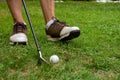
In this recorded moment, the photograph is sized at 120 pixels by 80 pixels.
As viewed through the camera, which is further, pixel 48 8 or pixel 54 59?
pixel 48 8

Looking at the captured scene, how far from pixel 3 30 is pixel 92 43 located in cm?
135

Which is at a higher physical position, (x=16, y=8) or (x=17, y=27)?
(x=16, y=8)

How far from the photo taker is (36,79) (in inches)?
103

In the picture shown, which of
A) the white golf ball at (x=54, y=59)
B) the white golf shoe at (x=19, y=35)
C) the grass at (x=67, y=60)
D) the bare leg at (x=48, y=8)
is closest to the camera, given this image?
the grass at (x=67, y=60)

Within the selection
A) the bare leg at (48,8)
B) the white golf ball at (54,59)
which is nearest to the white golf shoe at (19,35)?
the bare leg at (48,8)

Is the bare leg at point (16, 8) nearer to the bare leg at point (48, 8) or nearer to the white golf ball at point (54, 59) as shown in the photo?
Answer: the bare leg at point (48, 8)

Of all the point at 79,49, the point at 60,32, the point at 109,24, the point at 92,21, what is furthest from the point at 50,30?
the point at 92,21

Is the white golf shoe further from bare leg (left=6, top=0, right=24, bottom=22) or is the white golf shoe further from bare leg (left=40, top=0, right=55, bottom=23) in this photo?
bare leg (left=40, top=0, right=55, bottom=23)

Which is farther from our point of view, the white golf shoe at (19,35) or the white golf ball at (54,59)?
the white golf shoe at (19,35)

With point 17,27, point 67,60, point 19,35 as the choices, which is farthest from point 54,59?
point 17,27

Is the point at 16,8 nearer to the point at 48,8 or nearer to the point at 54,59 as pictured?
the point at 48,8

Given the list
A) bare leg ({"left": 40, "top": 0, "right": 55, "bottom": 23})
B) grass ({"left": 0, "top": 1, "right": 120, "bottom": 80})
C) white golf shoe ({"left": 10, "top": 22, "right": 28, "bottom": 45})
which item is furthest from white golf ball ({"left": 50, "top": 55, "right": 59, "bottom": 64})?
bare leg ({"left": 40, "top": 0, "right": 55, "bottom": 23})

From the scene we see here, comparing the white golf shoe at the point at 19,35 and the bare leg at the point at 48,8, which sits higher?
the bare leg at the point at 48,8

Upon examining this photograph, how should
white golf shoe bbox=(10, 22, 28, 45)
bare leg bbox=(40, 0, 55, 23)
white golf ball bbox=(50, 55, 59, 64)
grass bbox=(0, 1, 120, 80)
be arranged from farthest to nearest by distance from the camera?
bare leg bbox=(40, 0, 55, 23)
white golf shoe bbox=(10, 22, 28, 45)
white golf ball bbox=(50, 55, 59, 64)
grass bbox=(0, 1, 120, 80)
